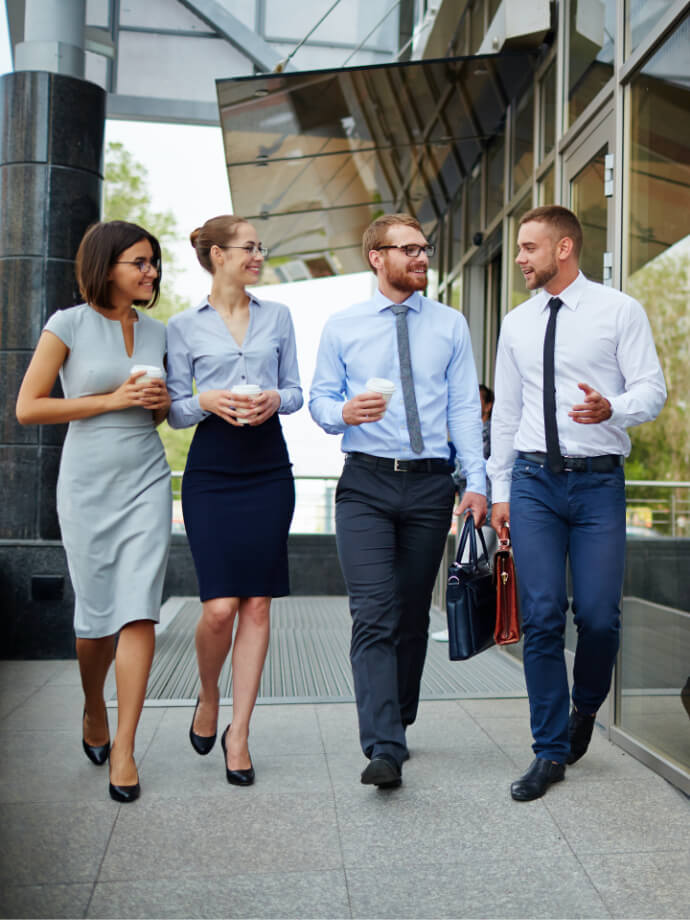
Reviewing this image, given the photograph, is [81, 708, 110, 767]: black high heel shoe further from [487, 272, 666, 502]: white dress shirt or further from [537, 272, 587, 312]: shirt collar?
[537, 272, 587, 312]: shirt collar

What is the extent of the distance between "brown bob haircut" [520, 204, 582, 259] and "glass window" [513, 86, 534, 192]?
265 centimetres

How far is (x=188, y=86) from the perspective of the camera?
1333cm

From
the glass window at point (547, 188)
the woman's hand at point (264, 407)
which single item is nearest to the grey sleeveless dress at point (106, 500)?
the woman's hand at point (264, 407)

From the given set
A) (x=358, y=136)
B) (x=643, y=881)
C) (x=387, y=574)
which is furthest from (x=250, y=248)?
(x=358, y=136)

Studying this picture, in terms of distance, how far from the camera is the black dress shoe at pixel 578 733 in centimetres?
340

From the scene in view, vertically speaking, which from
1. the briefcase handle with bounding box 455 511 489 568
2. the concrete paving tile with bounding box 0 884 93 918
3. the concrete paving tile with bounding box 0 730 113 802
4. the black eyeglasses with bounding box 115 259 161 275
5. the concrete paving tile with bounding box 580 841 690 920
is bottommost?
the concrete paving tile with bounding box 0 730 113 802

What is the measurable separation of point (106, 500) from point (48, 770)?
1.01 m

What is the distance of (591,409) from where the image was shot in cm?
289

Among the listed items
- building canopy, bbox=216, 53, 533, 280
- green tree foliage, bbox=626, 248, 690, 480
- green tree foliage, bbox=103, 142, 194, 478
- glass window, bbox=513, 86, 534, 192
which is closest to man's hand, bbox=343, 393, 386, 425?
green tree foliage, bbox=626, 248, 690, 480

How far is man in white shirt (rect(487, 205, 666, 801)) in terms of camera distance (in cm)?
318

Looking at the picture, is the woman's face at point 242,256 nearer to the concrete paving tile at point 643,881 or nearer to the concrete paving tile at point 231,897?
the concrete paving tile at point 231,897

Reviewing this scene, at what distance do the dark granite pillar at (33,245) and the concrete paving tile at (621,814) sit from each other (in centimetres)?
363

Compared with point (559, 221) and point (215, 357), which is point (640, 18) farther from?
point (215, 357)

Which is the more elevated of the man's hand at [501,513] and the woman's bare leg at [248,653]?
the man's hand at [501,513]
